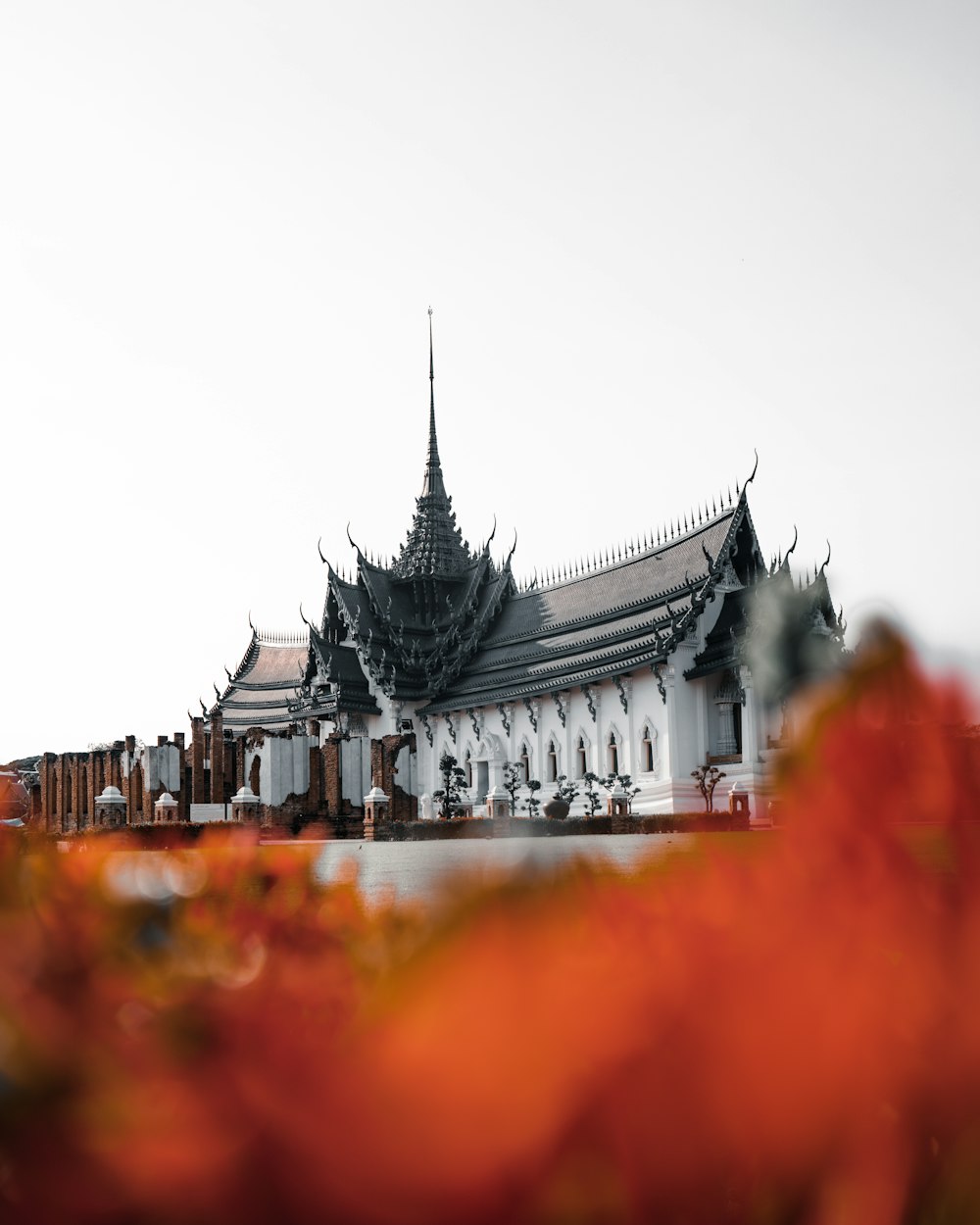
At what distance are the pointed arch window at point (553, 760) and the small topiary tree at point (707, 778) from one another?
17.3 feet

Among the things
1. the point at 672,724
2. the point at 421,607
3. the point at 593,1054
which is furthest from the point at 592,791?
the point at 593,1054

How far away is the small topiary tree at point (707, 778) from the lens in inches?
950

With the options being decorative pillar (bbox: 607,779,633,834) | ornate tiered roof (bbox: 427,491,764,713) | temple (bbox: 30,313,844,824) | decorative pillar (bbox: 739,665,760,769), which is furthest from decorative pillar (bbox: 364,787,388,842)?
decorative pillar (bbox: 739,665,760,769)

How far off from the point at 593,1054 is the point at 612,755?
1095 inches

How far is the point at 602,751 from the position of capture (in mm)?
28141

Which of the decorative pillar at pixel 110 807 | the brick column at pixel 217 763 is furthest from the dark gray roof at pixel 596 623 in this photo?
→ the decorative pillar at pixel 110 807

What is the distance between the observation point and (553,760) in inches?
1180

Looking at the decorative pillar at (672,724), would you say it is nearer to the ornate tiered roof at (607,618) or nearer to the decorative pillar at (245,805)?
the ornate tiered roof at (607,618)

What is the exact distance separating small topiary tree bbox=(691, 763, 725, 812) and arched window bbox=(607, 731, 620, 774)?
291cm

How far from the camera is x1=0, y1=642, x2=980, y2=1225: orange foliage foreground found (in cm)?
47

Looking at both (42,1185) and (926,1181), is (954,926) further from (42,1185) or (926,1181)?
(42,1185)

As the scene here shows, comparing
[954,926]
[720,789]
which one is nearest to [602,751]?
[720,789]

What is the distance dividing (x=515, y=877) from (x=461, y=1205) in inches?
5.4

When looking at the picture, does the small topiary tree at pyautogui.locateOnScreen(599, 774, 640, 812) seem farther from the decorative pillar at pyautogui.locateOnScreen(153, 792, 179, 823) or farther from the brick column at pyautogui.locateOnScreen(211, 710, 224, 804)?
the decorative pillar at pyautogui.locateOnScreen(153, 792, 179, 823)
